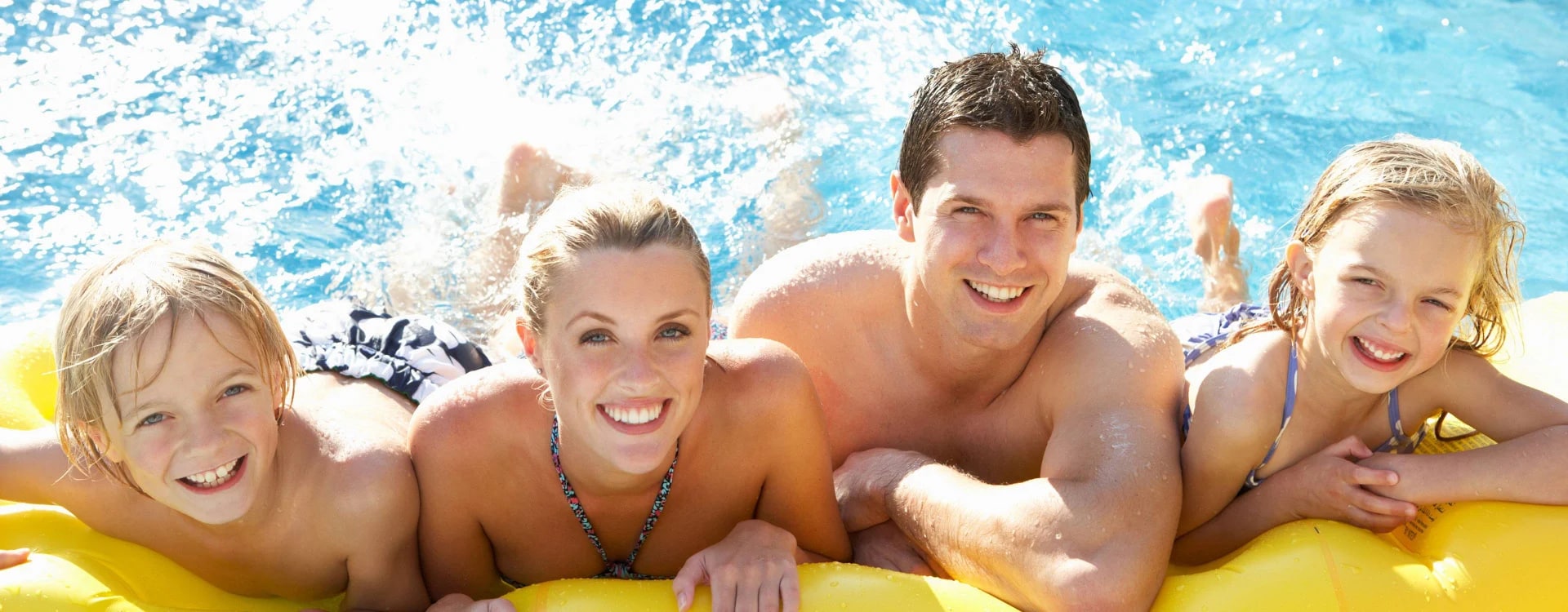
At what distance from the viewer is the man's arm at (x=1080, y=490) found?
245 centimetres

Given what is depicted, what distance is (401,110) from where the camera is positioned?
543cm

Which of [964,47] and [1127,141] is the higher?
[964,47]

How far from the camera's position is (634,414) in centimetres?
240

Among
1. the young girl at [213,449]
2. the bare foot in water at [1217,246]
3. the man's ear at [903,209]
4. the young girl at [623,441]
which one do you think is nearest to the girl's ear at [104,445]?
the young girl at [213,449]

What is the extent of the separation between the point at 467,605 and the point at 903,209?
1375 mm

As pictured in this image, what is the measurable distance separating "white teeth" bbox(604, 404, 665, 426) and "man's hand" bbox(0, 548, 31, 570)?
3.93 ft

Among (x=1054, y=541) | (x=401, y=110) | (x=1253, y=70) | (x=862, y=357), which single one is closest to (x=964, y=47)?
(x=1253, y=70)

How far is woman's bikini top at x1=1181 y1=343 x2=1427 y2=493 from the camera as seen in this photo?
277cm

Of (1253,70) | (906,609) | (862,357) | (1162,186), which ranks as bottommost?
(906,609)

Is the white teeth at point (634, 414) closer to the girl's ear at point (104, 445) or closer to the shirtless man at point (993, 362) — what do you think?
the shirtless man at point (993, 362)

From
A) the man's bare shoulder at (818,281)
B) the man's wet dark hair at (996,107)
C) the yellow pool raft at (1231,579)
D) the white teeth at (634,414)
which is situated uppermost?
the man's wet dark hair at (996,107)

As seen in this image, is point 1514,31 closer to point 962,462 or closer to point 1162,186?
point 1162,186

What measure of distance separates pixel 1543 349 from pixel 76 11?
6.22 m

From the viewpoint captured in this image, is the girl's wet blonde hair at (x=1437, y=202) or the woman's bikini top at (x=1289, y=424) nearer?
the girl's wet blonde hair at (x=1437, y=202)
